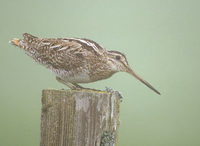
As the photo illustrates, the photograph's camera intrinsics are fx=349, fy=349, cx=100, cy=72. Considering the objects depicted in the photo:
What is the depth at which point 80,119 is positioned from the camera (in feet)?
8.75

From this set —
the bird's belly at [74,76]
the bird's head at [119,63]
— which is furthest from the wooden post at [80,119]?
the bird's head at [119,63]

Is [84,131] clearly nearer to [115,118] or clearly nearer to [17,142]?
[115,118]

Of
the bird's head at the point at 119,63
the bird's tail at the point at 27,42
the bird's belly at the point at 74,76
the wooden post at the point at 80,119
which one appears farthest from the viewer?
the bird's tail at the point at 27,42

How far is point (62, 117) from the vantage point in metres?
2.70

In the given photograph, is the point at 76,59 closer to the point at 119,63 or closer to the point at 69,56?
the point at 69,56

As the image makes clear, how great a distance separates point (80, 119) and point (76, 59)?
1.52m

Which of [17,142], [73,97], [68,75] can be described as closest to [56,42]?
[68,75]

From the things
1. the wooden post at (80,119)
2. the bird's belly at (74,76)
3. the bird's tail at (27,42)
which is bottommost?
the wooden post at (80,119)

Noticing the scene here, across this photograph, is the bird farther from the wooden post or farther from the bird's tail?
the wooden post

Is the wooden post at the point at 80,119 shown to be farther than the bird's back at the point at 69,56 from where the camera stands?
No

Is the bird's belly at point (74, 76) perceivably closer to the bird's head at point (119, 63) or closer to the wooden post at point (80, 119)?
the bird's head at point (119, 63)

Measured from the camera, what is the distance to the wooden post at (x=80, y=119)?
8.74ft

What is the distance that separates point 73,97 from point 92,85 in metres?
3.81

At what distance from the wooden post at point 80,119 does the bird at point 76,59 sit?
53.7 inches
